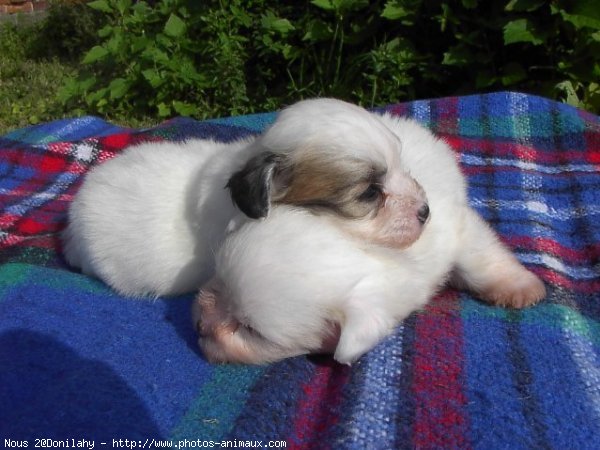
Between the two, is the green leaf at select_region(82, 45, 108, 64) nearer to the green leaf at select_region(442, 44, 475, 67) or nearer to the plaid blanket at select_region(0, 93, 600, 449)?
the plaid blanket at select_region(0, 93, 600, 449)

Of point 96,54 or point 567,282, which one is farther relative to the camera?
point 96,54

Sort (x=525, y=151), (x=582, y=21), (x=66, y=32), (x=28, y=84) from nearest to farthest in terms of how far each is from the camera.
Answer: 1. (x=525, y=151)
2. (x=582, y=21)
3. (x=28, y=84)
4. (x=66, y=32)

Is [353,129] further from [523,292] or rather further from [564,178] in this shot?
[564,178]

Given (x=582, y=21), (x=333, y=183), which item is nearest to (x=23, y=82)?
(x=582, y=21)

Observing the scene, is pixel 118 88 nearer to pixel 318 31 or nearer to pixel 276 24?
pixel 276 24

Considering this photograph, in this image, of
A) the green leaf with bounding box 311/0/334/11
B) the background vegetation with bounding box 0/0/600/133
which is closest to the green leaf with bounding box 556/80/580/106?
the background vegetation with bounding box 0/0/600/133

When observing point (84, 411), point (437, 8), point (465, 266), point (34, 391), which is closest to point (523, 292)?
point (465, 266)
